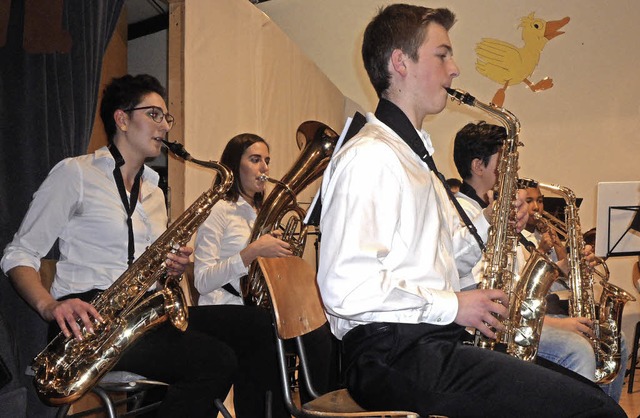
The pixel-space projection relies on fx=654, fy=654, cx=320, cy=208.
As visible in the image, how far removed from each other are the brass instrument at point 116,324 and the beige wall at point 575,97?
5739mm

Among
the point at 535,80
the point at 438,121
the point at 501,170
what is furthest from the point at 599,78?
the point at 501,170

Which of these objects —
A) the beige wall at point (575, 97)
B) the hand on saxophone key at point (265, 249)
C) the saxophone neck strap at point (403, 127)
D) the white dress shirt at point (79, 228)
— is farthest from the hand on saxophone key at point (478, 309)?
the beige wall at point (575, 97)

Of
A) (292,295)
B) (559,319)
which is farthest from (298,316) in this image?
(559,319)

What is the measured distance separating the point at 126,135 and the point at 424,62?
1533 mm

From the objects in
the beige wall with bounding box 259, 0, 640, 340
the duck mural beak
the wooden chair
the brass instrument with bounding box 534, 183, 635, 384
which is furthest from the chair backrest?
the duck mural beak

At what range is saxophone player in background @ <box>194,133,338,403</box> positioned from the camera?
3326 mm

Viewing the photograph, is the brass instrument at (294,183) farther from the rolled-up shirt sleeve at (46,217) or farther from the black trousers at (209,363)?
the rolled-up shirt sleeve at (46,217)

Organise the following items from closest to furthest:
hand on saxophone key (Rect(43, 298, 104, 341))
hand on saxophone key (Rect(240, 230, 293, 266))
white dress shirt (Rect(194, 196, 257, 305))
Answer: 1. hand on saxophone key (Rect(43, 298, 104, 341))
2. hand on saxophone key (Rect(240, 230, 293, 266))
3. white dress shirt (Rect(194, 196, 257, 305))

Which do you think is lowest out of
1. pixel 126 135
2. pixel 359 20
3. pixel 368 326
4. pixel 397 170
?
pixel 368 326

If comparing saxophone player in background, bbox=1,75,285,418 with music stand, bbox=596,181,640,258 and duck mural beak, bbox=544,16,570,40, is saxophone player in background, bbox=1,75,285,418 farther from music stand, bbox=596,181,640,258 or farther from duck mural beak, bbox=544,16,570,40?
duck mural beak, bbox=544,16,570,40

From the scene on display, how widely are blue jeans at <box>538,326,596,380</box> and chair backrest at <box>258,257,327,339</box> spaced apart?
1.25 metres

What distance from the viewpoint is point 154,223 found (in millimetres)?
3148

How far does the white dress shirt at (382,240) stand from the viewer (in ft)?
5.87

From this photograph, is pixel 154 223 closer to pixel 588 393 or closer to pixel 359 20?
pixel 588 393
